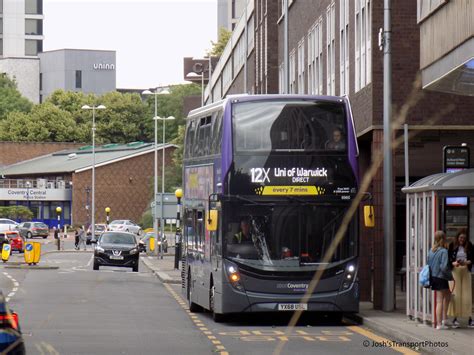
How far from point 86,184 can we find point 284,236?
107598 mm

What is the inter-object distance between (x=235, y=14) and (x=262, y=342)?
129 metres

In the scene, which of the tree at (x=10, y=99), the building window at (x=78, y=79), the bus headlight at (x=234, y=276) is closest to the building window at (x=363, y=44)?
the bus headlight at (x=234, y=276)

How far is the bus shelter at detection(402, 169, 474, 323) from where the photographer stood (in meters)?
22.9

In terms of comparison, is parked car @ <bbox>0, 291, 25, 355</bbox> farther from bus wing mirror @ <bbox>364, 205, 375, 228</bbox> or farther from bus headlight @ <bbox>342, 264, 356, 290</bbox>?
bus wing mirror @ <bbox>364, 205, 375, 228</bbox>

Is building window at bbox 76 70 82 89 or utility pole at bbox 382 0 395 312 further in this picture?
building window at bbox 76 70 82 89

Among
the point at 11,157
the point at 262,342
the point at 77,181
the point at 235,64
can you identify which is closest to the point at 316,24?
the point at 262,342

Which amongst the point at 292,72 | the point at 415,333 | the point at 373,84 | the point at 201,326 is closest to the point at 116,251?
the point at 292,72

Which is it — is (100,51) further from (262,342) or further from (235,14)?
(262,342)

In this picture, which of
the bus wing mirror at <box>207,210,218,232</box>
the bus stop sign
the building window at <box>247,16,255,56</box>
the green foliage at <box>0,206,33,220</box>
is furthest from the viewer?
the green foliage at <box>0,206,33,220</box>

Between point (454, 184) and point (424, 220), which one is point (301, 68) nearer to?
point (424, 220)

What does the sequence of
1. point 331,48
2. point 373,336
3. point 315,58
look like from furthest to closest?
1. point 315,58
2. point 331,48
3. point 373,336

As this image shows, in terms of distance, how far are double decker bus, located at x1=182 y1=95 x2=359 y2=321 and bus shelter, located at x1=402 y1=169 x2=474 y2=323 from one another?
1.03 metres

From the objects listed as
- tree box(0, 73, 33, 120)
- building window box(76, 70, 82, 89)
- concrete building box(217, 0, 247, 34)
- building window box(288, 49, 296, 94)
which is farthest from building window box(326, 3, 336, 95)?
building window box(76, 70, 82, 89)

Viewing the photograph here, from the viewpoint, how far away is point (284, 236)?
24.9m
